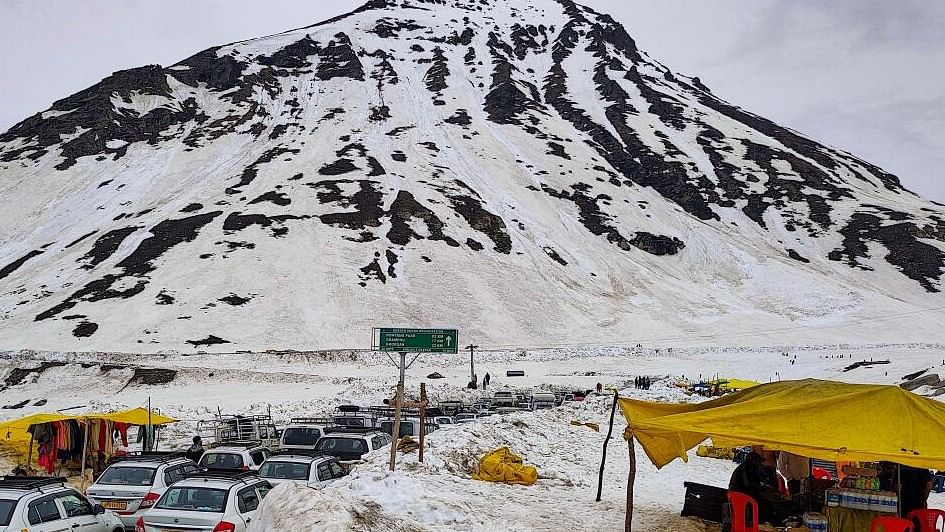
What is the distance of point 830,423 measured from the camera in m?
9.82

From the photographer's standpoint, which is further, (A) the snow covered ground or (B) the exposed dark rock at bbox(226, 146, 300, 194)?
(B) the exposed dark rock at bbox(226, 146, 300, 194)

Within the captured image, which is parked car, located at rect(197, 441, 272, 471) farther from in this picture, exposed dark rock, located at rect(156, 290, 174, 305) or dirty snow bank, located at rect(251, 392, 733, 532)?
exposed dark rock, located at rect(156, 290, 174, 305)

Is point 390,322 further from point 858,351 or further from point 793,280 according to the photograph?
point 793,280

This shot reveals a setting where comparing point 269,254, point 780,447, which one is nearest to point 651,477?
point 780,447

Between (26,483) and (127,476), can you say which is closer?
(26,483)

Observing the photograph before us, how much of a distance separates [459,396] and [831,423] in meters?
37.1

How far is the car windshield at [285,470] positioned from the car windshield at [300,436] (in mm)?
6572

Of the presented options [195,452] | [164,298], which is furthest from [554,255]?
[195,452]

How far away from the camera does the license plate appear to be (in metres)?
13.4

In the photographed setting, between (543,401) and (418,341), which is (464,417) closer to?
(543,401)

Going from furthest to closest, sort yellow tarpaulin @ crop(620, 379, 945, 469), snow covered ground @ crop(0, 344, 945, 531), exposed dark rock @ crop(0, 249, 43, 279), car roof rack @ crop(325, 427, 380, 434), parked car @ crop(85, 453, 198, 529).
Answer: exposed dark rock @ crop(0, 249, 43, 279), car roof rack @ crop(325, 427, 380, 434), parked car @ crop(85, 453, 198, 529), snow covered ground @ crop(0, 344, 945, 531), yellow tarpaulin @ crop(620, 379, 945, 469)

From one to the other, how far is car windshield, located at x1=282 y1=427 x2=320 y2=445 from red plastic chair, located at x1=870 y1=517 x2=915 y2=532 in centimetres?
1542

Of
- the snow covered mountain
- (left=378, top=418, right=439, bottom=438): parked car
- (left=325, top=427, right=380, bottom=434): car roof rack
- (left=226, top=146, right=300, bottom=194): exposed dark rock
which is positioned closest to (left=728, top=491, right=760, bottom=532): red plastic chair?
(left=325, top=427, right=380, bottom=434): car roof rack

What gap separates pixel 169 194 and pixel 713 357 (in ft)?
272
